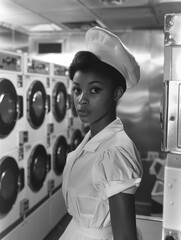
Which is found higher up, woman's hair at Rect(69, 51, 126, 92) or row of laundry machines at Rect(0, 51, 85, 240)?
woman's hair at Rect(69, 51, 126, 92)

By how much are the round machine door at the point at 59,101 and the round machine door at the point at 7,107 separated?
958 millimetres

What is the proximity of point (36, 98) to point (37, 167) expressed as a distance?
78 centimetres

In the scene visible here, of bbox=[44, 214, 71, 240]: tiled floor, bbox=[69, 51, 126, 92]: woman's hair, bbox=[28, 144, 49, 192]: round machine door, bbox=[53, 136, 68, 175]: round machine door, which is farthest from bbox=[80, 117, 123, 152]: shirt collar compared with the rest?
bbox=[44, 214, 71, 240]: tiled floor

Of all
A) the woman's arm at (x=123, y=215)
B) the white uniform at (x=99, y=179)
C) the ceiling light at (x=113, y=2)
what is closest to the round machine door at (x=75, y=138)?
the ceiling light at (x=113, y=2)

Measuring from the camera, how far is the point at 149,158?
5.38 metres

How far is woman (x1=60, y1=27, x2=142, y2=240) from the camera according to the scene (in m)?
1.15

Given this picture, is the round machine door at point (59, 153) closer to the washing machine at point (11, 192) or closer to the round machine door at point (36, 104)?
the round machine door at point (36, 104)

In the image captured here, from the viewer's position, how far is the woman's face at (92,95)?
1214 millimetres

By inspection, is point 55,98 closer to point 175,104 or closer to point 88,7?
point 88,7

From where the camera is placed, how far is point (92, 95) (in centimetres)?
122

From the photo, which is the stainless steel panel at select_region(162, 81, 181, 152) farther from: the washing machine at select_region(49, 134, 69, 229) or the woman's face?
the washing machine at select_region(49, 134, 69, 229)

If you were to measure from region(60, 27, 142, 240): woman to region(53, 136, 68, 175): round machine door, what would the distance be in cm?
267

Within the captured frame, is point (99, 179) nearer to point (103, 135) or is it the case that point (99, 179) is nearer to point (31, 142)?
point (103, 135)

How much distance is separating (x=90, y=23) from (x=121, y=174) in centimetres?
409
